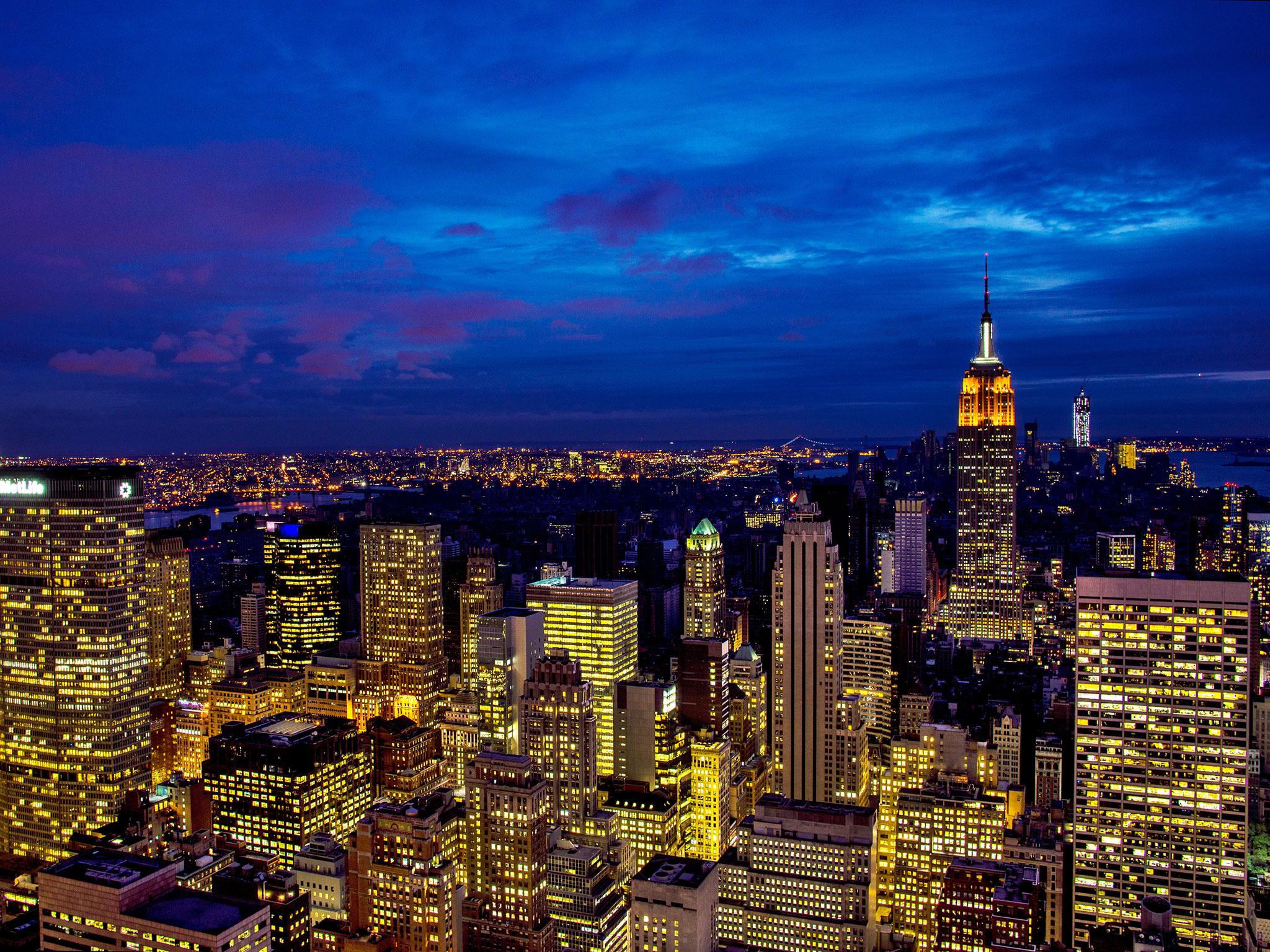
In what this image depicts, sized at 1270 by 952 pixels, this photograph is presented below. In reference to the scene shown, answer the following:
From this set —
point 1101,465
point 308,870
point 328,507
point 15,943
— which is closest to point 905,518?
point 1101,465

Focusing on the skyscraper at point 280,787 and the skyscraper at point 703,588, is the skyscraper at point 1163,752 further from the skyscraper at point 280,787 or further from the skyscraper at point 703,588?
the skyscraper at point 280,787

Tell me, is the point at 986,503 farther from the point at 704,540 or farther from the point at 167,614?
the point at 167,614

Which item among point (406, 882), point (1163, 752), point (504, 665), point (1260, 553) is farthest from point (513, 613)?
point (1260, 553)

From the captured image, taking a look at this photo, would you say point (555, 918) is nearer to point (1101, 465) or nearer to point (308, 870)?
point (308, 870)

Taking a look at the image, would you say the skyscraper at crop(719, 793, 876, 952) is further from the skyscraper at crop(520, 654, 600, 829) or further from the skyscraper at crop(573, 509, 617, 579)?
the skyscraper at crop(573, 509, 617, 579)

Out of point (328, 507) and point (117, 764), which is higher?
point (328, 507)

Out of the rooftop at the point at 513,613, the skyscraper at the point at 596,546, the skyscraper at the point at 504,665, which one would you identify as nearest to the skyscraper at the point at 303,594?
the skyscraper at the point at 596,546

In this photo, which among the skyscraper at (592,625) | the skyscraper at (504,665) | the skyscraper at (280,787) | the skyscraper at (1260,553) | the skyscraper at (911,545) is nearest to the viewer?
the skyscraper at (280,787)
